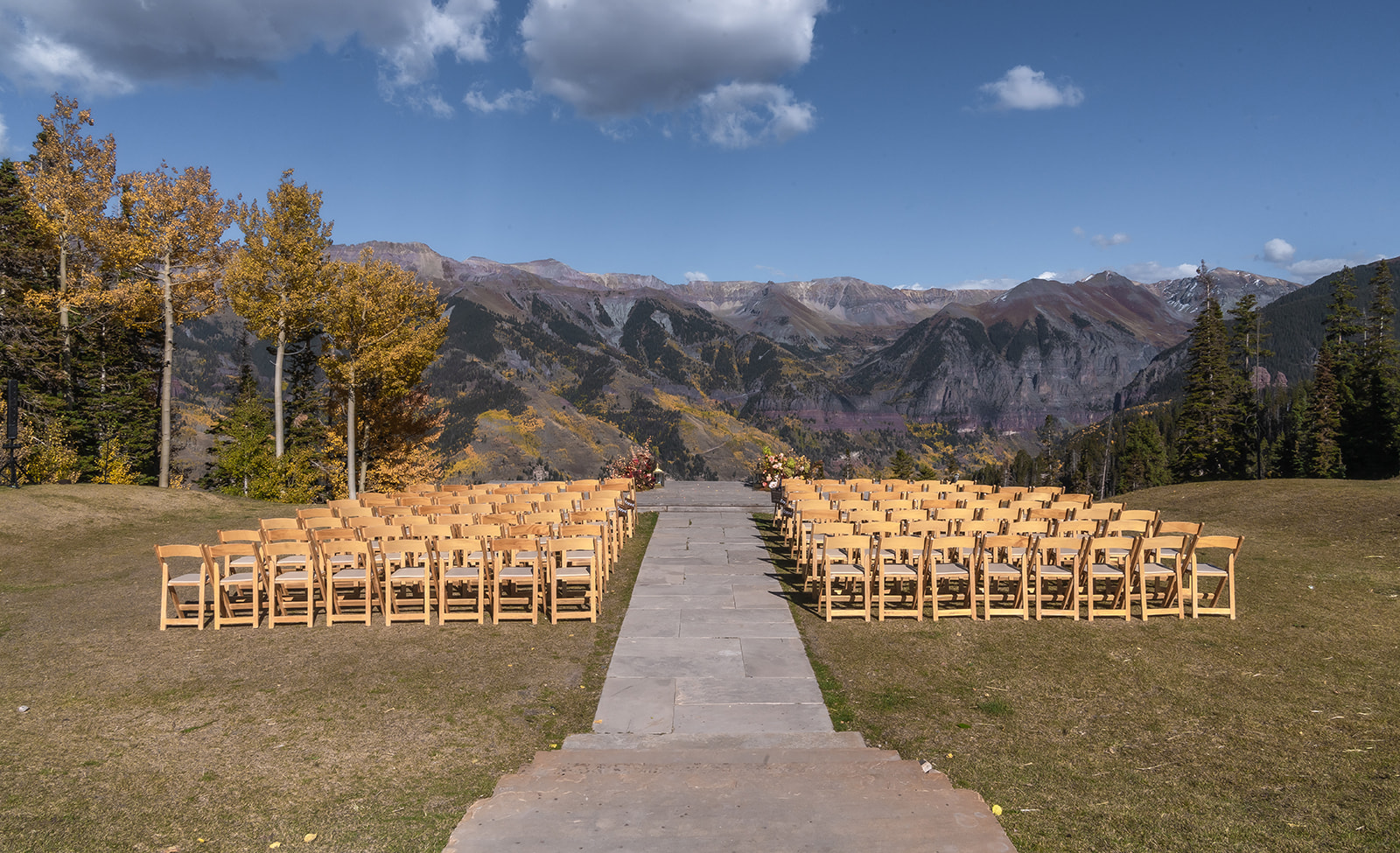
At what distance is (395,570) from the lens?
31.6ft

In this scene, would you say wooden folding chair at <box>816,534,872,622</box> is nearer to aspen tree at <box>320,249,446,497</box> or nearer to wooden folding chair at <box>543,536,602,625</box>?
wooden folding chair at <box>543,536,602,625</box>

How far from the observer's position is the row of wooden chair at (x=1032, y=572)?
28.8ft

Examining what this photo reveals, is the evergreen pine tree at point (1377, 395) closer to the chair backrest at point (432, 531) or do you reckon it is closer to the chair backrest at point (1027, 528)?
the chair backrest at point (1027, 528)

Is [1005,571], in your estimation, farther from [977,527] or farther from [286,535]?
[286,535]

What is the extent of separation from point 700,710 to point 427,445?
28.8 m

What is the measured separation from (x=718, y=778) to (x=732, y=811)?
454 millimetres

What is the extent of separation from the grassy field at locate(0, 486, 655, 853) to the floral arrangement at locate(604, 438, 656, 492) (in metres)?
13.4

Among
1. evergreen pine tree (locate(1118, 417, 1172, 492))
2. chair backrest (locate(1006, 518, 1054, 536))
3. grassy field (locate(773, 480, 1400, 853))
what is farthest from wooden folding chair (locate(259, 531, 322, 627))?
evergreen pine tree (locate(1118, 417, 1172, 492))

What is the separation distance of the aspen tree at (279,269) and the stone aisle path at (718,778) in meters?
19.7

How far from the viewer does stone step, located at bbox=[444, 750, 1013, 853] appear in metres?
3.33

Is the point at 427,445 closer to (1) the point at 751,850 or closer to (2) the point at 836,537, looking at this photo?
(2) the point at 836,537

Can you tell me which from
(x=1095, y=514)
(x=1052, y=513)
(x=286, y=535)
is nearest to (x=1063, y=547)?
(x=1052, y=513)

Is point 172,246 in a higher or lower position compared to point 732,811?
higher

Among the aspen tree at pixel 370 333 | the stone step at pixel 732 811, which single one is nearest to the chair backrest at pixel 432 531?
the stone step at pixel 732 811
